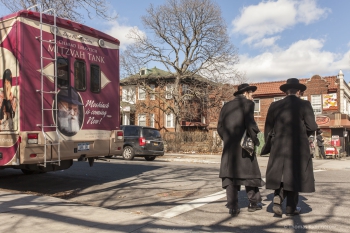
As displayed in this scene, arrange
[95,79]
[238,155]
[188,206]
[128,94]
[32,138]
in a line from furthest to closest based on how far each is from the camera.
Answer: [128,94] < [95,79] < [32,138] < [188,206] < [238,155]

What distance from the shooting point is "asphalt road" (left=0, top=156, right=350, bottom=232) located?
512 centimetres

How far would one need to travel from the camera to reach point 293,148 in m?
5.23

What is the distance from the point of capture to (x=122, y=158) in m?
17.3

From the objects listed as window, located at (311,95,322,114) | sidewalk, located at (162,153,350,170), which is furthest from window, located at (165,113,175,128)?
sidewalk, located at (162,153,350,170)

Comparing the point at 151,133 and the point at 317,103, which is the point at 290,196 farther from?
the point at 317,103

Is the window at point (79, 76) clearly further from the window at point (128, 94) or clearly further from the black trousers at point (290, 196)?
the window at point (128, 94)

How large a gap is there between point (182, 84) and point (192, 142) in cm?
1219

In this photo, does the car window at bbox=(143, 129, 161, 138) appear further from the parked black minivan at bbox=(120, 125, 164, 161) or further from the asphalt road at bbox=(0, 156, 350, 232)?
the asphalt road at bbox=(0, 156, 350, 232)

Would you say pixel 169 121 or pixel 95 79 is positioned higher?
pixel 169 121

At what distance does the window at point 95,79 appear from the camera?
8.56m

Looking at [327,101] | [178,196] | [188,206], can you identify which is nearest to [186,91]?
[327,101]

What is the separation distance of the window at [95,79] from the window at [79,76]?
0.24 m

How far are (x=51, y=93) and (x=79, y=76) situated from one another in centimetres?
99

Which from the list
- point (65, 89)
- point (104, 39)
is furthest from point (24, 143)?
point (104, 39)
